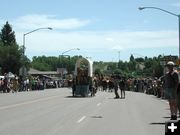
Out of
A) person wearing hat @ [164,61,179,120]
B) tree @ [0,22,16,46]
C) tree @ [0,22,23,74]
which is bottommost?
person wearing hat @ [164,61,179,120]

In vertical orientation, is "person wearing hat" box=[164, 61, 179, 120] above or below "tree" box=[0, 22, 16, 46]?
below

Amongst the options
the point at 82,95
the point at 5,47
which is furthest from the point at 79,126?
the point at 5,47

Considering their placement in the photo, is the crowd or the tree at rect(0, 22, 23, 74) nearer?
the crowd

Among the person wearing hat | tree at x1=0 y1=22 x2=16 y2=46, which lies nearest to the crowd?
the person wearing hat

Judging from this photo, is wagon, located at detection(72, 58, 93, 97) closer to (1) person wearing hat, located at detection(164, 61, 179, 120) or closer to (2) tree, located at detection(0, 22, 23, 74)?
(1) person wearing hat, located at detection(164, 61, 179, 120)

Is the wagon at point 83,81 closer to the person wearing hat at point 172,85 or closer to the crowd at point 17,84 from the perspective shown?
the crowd at point 17,84

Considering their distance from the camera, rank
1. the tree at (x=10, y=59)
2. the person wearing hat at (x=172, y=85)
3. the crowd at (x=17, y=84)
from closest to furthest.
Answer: the person wearing hat at (x=172, y=85) → the crowd at (x=17, y=84) → the tree at (x=10, y=59)

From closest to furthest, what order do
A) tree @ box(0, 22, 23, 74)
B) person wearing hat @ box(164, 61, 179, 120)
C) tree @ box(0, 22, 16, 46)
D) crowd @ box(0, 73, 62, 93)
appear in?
person wearing hat @ box(164, 61, 179, 120)
crowd @ box(0, 73, 62, 93)
tree @ box(0, 22, 23, 74)
tree @ box(0, 22, 16, 46)

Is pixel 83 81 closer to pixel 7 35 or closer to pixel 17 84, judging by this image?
pixel 17 84

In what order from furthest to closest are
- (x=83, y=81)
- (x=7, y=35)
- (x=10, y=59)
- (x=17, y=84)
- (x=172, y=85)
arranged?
1. (x=7, y=35)
2. (x=10, y=59)
3. (x=17, y=84)
4. (x=83, y=81)
5. (x=172, y=85)

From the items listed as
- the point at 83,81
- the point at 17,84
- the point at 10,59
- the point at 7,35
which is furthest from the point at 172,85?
the point at 7,35

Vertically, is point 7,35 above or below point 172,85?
above

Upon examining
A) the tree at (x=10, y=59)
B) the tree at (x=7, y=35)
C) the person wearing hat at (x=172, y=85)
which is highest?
the tree at (x=7, y=35)

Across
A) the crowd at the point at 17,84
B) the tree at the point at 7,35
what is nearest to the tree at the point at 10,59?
the tree at the point at 7,35
